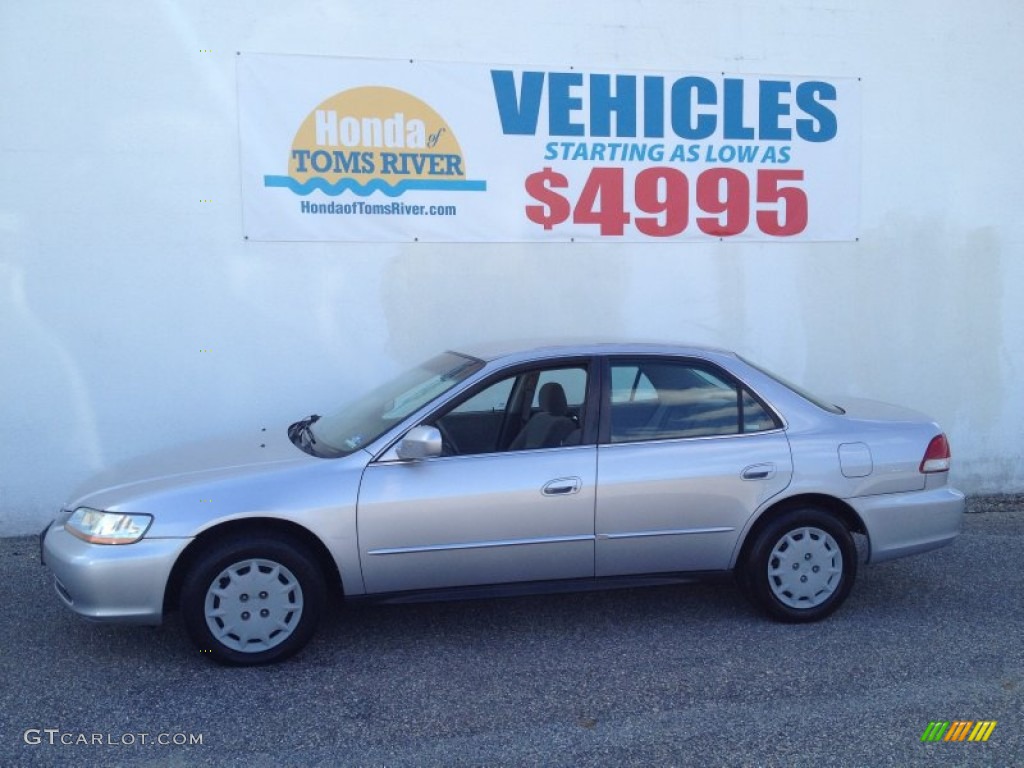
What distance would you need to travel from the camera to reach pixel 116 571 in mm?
4449

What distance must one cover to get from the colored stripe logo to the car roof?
7.03ft

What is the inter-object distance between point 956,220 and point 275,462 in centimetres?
602

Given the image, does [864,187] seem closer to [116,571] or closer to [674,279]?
[674,279]

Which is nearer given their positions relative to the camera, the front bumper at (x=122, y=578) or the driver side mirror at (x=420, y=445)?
the front bumper at (x=122, y=578)

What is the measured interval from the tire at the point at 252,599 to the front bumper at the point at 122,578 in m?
0.13

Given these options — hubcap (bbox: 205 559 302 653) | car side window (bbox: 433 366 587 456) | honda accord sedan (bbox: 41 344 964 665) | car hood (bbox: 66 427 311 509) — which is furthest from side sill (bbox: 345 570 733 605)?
car hood (bbox: 66 427 311 509)

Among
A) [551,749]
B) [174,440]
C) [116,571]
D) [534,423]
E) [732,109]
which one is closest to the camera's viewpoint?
[551,749]

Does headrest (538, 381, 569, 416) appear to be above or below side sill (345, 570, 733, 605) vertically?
above

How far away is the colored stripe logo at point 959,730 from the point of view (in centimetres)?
396

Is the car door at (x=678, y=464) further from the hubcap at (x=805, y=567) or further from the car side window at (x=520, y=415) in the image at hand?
the hubcap at (x=805, y=567)

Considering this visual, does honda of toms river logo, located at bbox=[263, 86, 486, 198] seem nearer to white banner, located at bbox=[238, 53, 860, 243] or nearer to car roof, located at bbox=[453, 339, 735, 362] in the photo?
white banner, located at bbox=[238, 53, 860, 243]

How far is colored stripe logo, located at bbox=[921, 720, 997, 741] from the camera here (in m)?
3.96

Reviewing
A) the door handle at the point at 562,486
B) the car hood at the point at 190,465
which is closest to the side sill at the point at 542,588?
the door handle at the point at 562,486

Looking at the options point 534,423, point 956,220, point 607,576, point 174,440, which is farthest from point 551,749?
point 956,220
